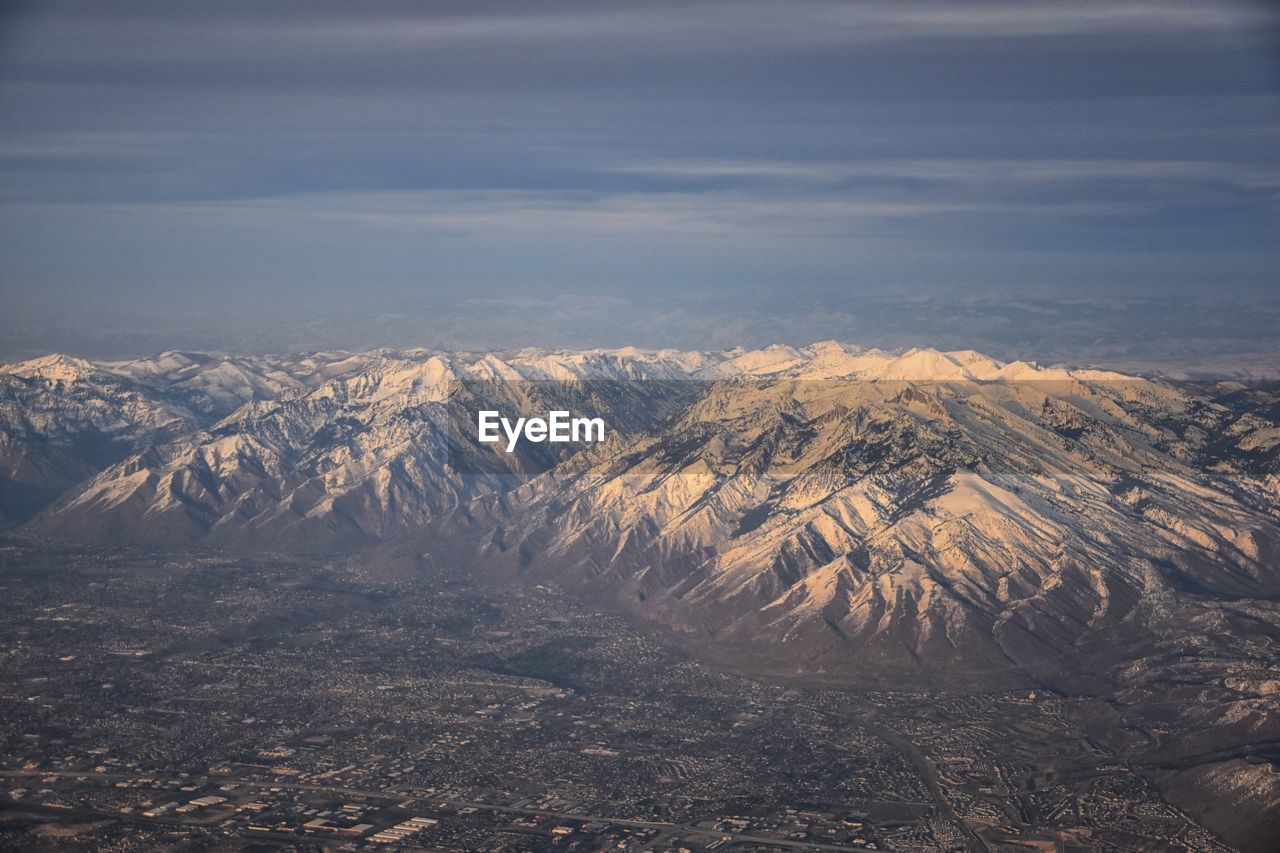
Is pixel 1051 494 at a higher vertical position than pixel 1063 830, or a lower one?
higher

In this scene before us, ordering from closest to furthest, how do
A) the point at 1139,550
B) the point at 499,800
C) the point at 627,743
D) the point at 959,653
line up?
1. the point at 499,800
2. the point at 627,743
3. the point at 959,653
4. the point at 1139,550

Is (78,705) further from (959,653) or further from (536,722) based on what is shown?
(959,653)

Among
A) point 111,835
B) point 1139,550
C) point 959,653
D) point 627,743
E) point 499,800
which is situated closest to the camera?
point 111,835

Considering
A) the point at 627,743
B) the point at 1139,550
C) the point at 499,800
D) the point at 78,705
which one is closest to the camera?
the point at 499,800

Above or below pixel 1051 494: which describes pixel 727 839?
below

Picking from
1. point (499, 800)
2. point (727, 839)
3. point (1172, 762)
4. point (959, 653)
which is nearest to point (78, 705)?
point (499, 800)

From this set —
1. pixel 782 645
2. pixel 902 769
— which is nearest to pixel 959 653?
pixel 782 645

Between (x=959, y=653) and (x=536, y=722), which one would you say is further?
(x=959, y=653)

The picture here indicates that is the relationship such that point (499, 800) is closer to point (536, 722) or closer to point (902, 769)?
point (536, 722)

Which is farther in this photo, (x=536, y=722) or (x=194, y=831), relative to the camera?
(x=536, y=722)
